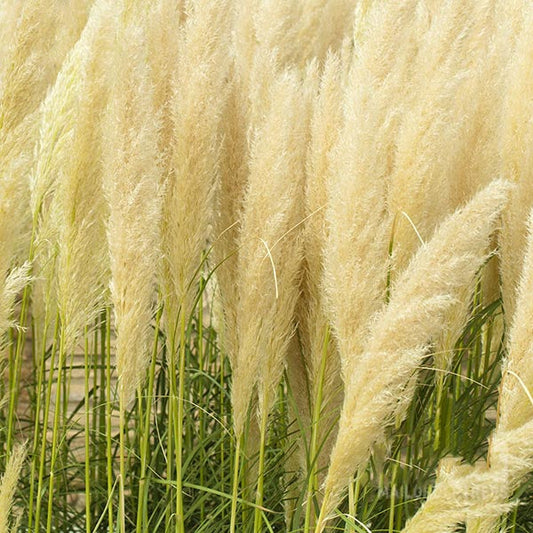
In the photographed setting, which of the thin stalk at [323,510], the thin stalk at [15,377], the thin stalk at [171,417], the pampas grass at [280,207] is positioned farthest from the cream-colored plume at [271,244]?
the thin stalk at [15,377]

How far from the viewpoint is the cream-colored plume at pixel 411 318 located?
137 cm

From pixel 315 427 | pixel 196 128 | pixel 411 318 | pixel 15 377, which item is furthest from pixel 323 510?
pixel 15 377

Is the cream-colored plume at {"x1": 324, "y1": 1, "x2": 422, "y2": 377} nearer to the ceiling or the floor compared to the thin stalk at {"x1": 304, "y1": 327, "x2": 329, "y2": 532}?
nearer to the ceiling

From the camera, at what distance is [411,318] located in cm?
136

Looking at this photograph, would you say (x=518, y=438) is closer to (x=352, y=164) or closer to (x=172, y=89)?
(x=352, y=164)

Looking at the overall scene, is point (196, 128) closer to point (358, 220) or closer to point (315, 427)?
point (358, 220)

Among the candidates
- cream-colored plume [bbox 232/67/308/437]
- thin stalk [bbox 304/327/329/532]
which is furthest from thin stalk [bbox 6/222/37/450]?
thin stalk [bbox 304/327/329/532]

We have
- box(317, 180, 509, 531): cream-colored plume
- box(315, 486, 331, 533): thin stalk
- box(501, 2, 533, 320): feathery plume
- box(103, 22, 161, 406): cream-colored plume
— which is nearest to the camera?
box(317, 180, 509, 531): cream-colored plume

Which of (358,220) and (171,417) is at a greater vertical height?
(358,220)

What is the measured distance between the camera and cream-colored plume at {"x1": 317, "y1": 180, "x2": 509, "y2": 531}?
4.50 feet

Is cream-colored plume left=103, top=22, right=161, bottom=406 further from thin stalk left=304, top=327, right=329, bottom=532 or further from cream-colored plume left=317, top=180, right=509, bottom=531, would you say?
cream-colored plume left=317, top=180, right=509, bottom=531

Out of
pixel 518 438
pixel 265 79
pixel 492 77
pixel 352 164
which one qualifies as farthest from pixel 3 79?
pixel 518 438

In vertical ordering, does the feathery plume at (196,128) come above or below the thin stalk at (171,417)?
above

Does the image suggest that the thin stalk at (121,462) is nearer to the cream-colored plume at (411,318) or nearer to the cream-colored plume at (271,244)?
the cream-colored plume at (271,244)
